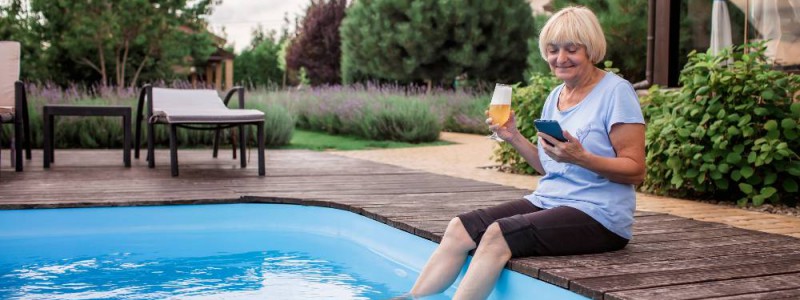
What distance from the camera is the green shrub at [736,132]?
4.98 meters

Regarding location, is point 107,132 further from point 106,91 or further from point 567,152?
point 567,152

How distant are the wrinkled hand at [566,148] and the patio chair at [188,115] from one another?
3940mm

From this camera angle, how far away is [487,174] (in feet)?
24.4

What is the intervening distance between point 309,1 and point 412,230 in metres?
25.0

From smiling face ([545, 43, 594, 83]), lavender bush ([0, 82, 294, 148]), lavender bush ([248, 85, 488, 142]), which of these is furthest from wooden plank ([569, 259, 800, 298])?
lavender bush ([248, 85, 488, 142])

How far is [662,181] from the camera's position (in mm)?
5781

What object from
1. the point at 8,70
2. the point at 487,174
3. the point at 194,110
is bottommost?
the point at 487,174

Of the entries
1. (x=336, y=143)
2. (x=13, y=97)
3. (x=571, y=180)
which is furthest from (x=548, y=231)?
(x=336, y=143)

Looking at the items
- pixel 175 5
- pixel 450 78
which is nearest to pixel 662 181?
pixel 450 78

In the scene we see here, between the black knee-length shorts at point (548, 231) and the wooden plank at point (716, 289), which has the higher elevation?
the black knee-length shorts at point (548, 231)

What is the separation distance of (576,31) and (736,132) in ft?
9.08

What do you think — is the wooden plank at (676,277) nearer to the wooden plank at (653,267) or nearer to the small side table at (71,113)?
the wooden plank at (653,267)

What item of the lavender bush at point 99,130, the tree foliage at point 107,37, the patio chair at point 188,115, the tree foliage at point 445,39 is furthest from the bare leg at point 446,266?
the tree foliage at point 107,37

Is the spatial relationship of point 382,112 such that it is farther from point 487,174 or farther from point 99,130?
point 487,174
